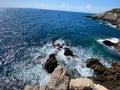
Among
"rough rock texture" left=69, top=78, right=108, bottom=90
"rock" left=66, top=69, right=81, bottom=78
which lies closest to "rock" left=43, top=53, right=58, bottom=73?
"rock" left=66, top=69, right=81, bottom=78

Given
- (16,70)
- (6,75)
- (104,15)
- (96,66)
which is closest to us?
(6,75)

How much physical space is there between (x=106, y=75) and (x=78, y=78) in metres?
12.7

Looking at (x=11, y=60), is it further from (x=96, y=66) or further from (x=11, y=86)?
(x=96, y=66)

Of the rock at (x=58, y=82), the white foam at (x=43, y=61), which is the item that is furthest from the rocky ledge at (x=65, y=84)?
the white foam at (x=43, y=61)

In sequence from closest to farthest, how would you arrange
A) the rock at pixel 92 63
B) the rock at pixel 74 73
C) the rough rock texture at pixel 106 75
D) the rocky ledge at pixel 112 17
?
the rough rock texture at pixel 106 75, the rock at pixel 74 73, the rock at pixel 92 63, the rocky ledge at pixel 112 17

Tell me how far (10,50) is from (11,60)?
6414 millimetres

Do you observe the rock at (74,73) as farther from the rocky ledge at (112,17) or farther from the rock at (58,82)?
the rocky ledge at (112,17)

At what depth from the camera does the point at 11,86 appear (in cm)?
2373

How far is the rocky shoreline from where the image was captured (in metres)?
16.6

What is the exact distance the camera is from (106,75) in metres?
28.7

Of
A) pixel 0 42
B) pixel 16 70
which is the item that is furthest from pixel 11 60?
pixel 0 42

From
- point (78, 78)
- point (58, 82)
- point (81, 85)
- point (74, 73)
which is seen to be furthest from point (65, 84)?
point (74, 73)

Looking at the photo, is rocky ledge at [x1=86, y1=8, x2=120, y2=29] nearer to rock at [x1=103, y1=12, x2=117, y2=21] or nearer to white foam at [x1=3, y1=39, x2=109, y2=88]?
rock at [x1=103, y1=12, x2=117, y2=21]

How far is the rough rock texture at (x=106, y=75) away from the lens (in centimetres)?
2627
